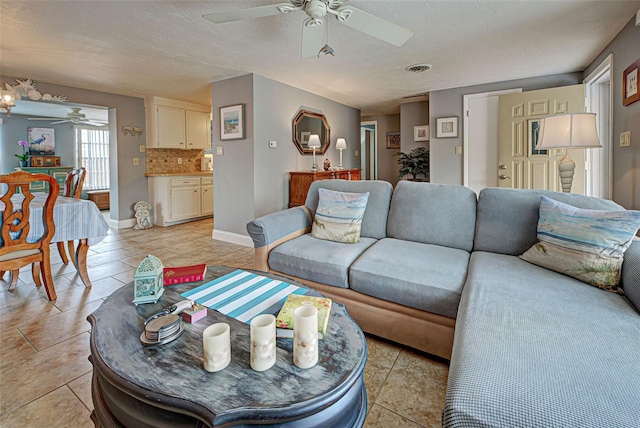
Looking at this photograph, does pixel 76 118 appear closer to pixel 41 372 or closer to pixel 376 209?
pixel 41 372

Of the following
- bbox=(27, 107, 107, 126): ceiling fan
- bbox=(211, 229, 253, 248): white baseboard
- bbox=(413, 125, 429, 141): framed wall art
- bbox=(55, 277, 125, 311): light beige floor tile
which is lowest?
bbox=(55, 277, 125, 311): light beige floor tile

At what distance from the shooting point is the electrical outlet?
2562 millimetres

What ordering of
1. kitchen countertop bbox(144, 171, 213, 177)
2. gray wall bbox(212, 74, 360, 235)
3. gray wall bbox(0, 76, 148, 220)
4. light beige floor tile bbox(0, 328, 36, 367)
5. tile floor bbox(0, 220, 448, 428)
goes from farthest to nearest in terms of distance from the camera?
kitchen countertop bbox(144, 171, 213, 177) < gray wall bbox(0, 76, 148, 220) < gray wall bbox(212, 74, 360, 235) < light beige floor tile bbox(0, 328, 36, 367) < tile floor bbox(0, 220, 448, 428)

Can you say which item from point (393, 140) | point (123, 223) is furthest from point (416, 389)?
point (393, 140)

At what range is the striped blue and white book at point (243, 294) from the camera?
1.24m

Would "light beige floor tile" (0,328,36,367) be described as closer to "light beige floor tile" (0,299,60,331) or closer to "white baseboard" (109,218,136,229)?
"light beige floor tile" (0,299,60,331)

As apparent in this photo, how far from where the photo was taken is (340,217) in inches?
94.7

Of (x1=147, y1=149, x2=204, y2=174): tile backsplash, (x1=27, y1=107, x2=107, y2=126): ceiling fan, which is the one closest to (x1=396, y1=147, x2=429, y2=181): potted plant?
(x1=147, y1=149, x2=204, y2=174): tile backsplash

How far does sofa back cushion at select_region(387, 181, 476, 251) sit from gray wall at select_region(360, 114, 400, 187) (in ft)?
16.3

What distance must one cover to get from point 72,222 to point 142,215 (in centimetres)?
300

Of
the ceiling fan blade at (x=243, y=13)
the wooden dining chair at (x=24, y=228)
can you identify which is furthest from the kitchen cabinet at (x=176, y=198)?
the ceiling fan blade at (x=243, y=13)

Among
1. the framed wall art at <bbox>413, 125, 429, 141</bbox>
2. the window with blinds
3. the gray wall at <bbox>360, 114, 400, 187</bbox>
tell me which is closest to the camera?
the framed wall art at <bbox>413, 125, 429, 141</bbox>

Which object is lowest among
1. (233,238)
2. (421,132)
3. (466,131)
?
(233,238)

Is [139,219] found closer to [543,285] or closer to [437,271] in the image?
[437,271]
